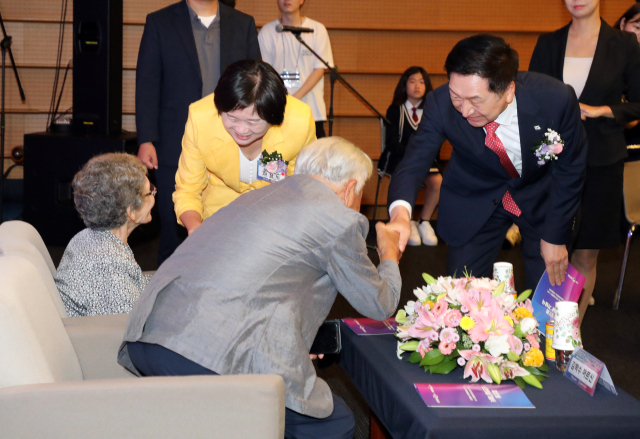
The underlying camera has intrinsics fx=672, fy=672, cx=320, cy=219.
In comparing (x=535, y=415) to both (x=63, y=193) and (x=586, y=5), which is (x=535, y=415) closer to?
(x=586, y=5)

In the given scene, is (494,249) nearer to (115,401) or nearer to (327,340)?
(327,340)

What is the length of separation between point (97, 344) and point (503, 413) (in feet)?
3.70

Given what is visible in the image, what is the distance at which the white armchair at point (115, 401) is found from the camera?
1.38m

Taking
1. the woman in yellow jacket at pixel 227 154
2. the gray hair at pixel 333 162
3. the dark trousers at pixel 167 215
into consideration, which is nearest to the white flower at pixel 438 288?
the gray hair at pixel 333 162

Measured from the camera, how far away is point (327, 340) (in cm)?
186

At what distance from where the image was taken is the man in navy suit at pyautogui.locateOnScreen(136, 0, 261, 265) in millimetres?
3447

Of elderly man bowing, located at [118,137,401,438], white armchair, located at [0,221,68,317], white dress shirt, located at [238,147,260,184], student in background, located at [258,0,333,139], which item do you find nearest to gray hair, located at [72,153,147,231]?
white armchair, located at [0,221,68,317]

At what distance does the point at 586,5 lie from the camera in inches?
112

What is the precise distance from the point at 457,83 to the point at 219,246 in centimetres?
91

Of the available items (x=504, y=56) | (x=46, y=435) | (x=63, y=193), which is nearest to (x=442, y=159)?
(x=63, y=193)

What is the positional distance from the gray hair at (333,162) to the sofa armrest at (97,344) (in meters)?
0.72

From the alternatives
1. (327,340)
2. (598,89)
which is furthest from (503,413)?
(598,89)

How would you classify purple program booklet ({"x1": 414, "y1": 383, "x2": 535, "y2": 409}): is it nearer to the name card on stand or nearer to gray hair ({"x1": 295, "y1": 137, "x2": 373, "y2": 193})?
the name card on stand

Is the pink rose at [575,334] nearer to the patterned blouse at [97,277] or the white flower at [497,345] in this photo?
the white flower at [497,345]
